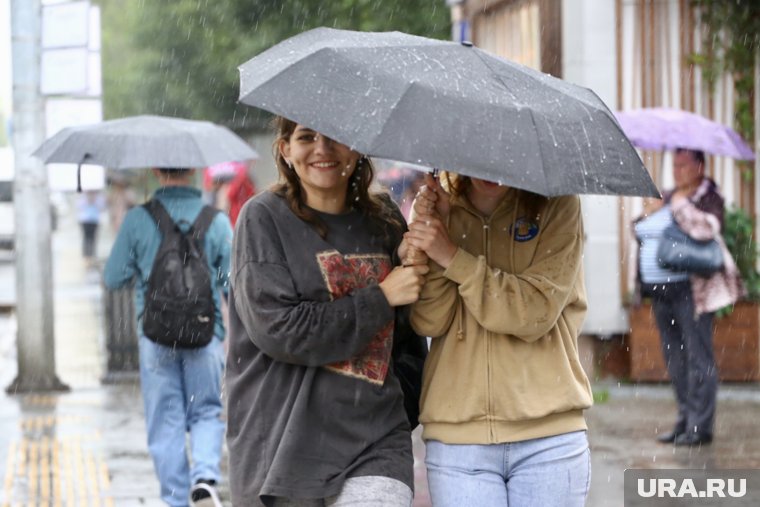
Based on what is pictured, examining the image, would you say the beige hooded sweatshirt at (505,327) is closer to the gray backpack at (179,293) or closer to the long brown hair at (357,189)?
the long brown hair at (357,189)

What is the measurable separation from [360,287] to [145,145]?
3.78m

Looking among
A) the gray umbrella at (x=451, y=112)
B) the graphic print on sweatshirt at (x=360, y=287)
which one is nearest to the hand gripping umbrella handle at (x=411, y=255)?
the graphic print on sweatshirt at (x=360, y=287)

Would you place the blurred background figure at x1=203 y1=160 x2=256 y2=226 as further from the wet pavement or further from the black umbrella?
the wet pavement

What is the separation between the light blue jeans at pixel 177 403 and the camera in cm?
689

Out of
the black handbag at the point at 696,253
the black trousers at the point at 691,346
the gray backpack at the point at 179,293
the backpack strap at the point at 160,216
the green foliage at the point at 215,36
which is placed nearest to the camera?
the gray backpack at the point at 179,293

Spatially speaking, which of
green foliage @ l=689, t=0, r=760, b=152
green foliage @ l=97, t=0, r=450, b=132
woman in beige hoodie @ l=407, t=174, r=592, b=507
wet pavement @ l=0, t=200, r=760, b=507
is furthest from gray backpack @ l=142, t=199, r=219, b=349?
green foliage @ l=97, t=0, r=450, b=132

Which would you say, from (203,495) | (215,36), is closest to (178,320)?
(203,495)

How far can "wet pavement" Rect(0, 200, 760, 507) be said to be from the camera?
Answer: 7750 millimetres

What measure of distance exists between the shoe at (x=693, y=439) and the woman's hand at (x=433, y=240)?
531 cm

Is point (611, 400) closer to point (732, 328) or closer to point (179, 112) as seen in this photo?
point (732, 328)

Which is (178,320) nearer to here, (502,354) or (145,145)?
(145,145)

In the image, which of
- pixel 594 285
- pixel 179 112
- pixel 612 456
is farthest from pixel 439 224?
pixel 179 112

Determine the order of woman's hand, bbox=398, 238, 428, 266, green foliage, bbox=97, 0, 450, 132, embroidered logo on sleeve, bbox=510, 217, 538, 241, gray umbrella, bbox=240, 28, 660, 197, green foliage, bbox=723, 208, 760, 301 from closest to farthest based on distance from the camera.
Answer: gray umbrella, bbox=240, 28, 660, 197
woman's hand, bbox=398, 238, 428, 266
embroidered logo on sleeve, bbox=510, 217, 538, 241
green foliage, bbox=723, 208, 760, 301
green foliage, bbox=97, 0, 450, 132

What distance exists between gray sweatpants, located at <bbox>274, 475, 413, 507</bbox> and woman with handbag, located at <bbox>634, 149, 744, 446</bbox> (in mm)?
5271
